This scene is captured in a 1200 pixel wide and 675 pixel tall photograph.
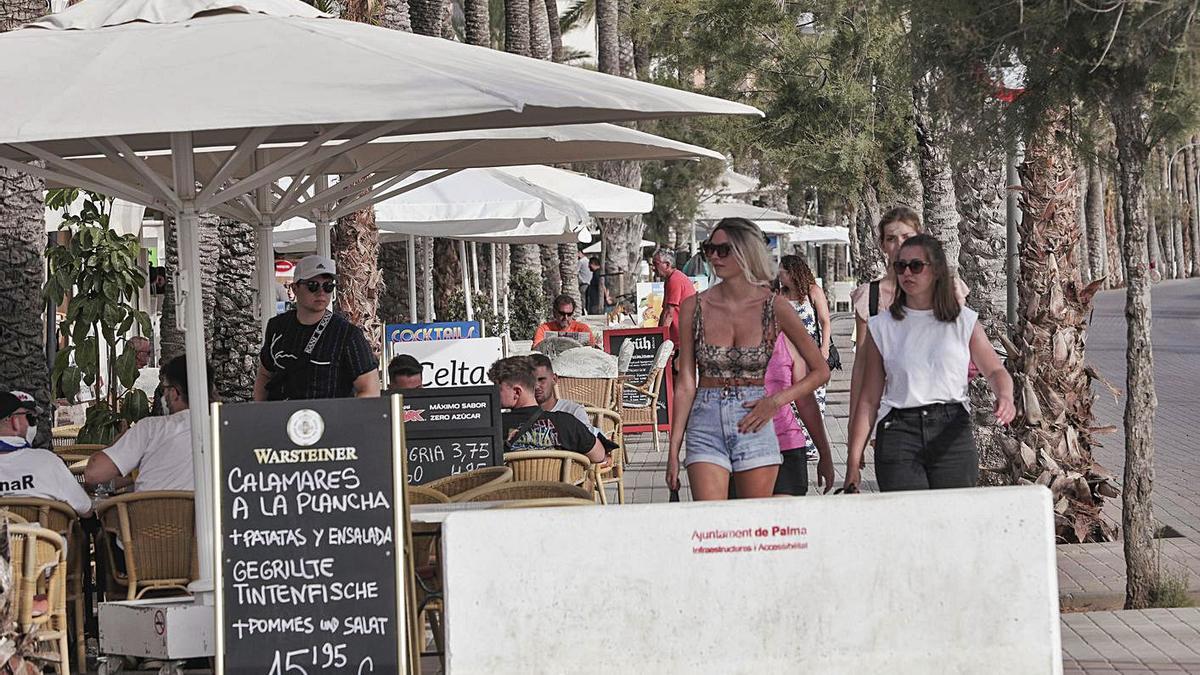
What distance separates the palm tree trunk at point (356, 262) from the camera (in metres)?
13.1

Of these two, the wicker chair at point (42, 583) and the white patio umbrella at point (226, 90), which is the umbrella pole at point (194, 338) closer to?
the white patio umbrella at point (226, 90)

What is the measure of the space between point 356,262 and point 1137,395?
7.33 metres

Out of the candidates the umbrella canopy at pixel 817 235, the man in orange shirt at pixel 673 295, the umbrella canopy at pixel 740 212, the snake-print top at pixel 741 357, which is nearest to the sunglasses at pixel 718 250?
the snake-print top at pixel 741 357

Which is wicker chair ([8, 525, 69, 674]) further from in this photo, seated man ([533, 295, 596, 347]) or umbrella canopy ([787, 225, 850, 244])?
umbrella canopy ([787, 225, 850, 244])

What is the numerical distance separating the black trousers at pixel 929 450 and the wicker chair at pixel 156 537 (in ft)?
9.20

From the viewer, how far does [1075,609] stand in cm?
752

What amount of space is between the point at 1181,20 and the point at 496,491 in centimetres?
321

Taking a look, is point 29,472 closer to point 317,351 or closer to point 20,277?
point 317,351

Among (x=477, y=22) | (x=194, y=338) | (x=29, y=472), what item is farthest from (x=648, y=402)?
(x=477, y=22)

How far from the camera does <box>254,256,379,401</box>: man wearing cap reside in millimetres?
7477

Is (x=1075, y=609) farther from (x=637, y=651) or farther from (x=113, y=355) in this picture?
(x=113, y=355)

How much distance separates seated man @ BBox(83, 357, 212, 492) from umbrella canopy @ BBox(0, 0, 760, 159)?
145 cm

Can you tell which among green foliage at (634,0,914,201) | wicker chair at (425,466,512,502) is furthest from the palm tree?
green foliage at (634,0,914,201)

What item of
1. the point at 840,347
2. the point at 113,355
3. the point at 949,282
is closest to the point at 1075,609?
the point at 949,282
